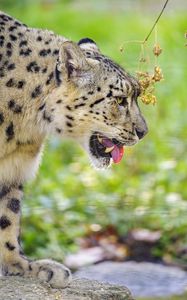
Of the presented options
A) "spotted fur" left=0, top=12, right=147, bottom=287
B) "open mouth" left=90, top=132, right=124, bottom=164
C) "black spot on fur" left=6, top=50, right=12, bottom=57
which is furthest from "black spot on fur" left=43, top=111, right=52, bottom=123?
"black spot on fur" left=6, top=50, right=12, bottom=57

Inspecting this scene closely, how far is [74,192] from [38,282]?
9.06 ft

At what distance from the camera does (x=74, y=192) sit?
8617 millimetres

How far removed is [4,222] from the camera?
20.1 ft

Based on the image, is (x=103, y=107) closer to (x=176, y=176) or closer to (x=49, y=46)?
(x=49, y=46)

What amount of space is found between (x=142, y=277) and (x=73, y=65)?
184cm

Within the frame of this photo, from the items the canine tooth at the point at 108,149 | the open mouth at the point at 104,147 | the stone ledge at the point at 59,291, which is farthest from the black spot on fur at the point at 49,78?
the stone ledge at the point at 59,291

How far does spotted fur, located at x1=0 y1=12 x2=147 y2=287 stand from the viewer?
5.97 metres

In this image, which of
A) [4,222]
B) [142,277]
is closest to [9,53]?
[4,222]

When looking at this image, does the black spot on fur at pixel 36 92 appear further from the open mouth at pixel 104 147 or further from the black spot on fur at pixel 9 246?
the black spot on fur at pixel 9 246

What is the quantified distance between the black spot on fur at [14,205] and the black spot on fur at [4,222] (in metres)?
0.05

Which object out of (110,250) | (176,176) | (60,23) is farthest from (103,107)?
(60,23)

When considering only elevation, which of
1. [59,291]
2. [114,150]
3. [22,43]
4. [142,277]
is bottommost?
[59,291]

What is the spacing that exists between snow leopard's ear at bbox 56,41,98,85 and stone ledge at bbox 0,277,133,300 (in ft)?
3.20

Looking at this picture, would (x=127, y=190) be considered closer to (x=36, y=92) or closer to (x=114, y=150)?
(x=114, y=150)
